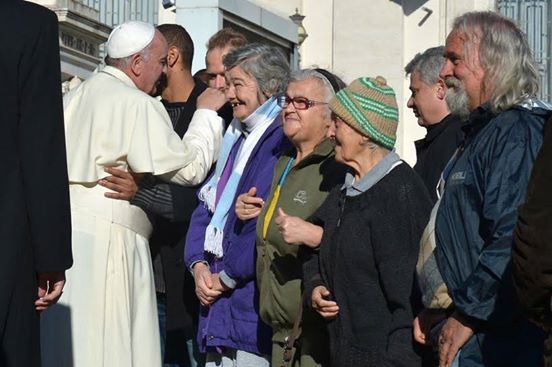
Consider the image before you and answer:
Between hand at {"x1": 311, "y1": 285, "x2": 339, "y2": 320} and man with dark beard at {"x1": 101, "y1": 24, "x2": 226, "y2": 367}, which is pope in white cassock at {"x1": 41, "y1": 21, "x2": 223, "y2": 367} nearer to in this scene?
man with dark beard at {"x1": 101, "y1": 24, "x2": 226, "y2": 367}

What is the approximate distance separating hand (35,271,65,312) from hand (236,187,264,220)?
1.75 meters

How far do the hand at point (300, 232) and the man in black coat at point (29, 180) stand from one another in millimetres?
1134

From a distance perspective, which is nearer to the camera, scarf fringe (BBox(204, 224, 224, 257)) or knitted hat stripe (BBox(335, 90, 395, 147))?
knitted hat stripe (BBox(335, 90, 395, 147))

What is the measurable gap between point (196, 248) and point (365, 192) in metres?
1.95

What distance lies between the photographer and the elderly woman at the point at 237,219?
7805mm

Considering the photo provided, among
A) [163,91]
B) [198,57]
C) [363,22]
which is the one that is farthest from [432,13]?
[163,91]

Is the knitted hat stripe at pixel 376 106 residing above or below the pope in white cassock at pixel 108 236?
above

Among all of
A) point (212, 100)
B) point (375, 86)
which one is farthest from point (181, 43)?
point (375, 86)

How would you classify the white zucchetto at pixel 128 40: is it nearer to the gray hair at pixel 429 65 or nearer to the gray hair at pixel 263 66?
the gray hair at pixel 263 66

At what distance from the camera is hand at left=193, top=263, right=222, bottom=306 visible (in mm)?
8047

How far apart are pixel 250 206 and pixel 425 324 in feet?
6.25

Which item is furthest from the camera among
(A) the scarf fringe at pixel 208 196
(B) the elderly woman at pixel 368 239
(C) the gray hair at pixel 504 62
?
(A) the scarf fringe at pixel 208 196

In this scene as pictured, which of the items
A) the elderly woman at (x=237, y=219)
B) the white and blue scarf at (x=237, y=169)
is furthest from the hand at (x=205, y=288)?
the white and blue scarf at (x=237, y=169)

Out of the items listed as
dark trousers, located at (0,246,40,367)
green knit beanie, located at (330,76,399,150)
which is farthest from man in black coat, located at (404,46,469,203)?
dark trousers, located at (0,246,40,367)
